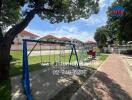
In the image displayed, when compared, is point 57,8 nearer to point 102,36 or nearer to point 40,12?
point 40,12

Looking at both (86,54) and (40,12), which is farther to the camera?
(86,54)

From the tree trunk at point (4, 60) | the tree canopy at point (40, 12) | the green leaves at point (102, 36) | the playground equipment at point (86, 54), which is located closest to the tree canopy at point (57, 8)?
the tree canopy at point (40, 12)

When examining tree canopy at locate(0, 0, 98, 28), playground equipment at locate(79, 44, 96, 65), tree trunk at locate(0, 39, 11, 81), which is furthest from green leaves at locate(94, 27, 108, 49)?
tree trunk at locate(0, 39, 11, 81)

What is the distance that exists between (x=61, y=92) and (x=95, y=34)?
68474 mm

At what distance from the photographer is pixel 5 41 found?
33.3 ft

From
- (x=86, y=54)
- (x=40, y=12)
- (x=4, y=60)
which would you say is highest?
(x=40, y=12)

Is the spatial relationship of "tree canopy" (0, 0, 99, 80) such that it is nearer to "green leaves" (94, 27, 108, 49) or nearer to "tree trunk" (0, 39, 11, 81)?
"tree trunk" (0, 39, 11, 81)

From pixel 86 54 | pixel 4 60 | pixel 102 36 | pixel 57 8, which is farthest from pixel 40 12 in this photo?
pixel 102 36

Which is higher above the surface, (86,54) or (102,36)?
(102,36)

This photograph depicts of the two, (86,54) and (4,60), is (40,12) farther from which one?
(86,54)

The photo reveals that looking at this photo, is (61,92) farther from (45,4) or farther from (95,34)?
(95,34)

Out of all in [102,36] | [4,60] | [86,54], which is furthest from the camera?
[102,36]

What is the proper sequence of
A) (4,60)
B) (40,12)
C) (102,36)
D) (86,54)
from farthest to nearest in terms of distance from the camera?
1. (102,36)
2. (86,54)
3. (40,12)
4. (4,60)

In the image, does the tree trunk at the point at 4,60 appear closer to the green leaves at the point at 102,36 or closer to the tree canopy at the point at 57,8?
the tree canopy at the point at 57,8
